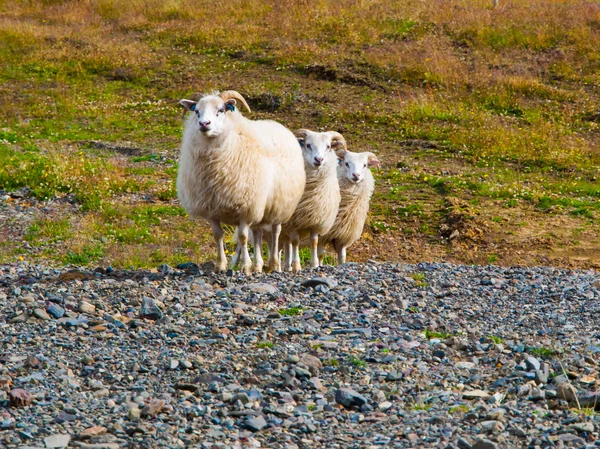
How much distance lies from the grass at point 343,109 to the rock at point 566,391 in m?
3.77

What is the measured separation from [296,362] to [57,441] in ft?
7.22

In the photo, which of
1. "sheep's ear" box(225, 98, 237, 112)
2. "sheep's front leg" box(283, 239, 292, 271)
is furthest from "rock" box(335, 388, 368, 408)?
"sheep's front leg" box(283, 239, 292, 271)

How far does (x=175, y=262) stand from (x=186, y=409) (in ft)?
22.9

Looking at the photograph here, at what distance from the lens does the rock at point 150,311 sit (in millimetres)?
8266

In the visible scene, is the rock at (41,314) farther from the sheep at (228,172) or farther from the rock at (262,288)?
the sheep at (228,172)

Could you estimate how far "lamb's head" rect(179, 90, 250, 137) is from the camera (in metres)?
10.6

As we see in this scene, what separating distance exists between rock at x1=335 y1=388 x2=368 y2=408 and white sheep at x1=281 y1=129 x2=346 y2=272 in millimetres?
6506

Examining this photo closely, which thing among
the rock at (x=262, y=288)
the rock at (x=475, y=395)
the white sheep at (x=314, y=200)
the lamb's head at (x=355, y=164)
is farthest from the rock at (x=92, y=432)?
the lamb's head at (x=355, y=164)

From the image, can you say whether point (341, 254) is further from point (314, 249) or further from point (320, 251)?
point (314, 249)

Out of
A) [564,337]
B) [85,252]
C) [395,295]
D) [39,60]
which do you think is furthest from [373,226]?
[39,60]

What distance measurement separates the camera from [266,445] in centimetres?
548

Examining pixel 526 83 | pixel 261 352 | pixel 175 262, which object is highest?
pixel 526 83

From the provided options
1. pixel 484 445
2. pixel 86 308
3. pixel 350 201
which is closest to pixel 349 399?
pixel 484 445

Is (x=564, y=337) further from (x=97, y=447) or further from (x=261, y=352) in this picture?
(x=97, y=447)
